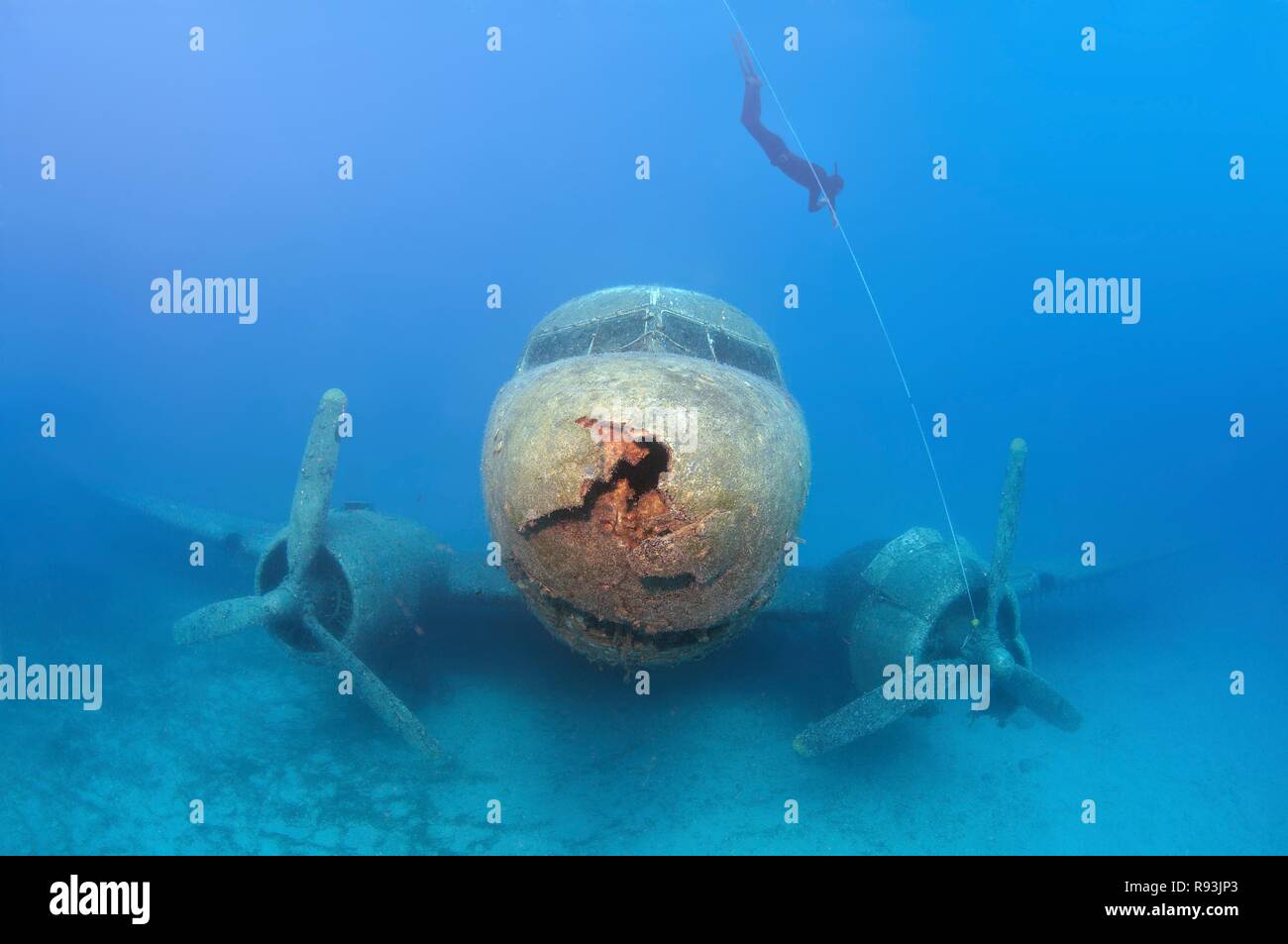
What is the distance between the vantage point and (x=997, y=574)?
25.1 ft

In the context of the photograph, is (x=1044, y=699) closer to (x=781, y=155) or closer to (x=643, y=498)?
(x=643, y=498)

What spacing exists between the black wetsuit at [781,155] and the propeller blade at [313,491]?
1852 centimetres

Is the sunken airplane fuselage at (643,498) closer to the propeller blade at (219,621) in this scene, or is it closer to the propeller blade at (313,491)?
the propeller blade at (313,491)

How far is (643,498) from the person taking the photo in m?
3.63

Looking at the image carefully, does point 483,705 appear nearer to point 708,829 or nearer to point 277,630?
point 277,630

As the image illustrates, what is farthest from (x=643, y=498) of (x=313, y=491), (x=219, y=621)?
(x=219, y=621)

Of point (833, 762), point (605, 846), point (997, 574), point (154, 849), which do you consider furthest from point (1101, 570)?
point (154, 849)

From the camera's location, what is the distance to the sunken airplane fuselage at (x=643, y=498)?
362 centimetres

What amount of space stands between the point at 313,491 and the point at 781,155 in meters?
20.4

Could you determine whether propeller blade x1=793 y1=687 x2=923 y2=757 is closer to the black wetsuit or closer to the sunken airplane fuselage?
the sunken airplane fuselage

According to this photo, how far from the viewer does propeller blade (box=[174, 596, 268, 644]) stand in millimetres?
7070

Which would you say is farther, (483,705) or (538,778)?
(483,705)

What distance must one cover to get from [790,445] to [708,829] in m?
4.74

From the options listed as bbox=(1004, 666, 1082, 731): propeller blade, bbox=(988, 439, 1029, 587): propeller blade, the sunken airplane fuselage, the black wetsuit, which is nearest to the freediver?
the black wetsuit
